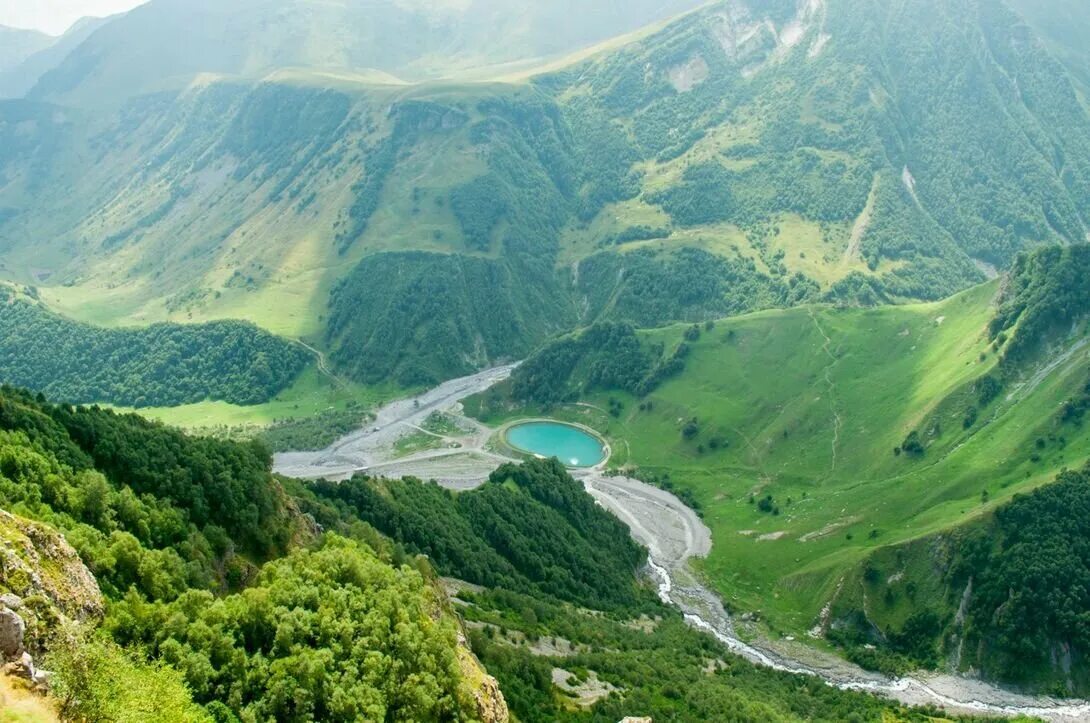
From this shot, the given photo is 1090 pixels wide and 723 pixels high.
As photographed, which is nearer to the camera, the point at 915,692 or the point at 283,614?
the point at 283,614

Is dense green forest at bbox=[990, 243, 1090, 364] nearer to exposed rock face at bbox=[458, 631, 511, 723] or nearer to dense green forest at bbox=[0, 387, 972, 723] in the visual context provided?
dense green forest at bbox=[0, 387, 972, 723]

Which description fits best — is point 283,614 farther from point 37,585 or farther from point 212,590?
point 37,585

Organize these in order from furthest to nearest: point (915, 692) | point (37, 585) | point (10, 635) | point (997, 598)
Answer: point (997, 598)
point (915, 692)
point (37, 585)
point (10, 635)

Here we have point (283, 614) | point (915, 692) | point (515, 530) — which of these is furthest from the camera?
point (515, 530)

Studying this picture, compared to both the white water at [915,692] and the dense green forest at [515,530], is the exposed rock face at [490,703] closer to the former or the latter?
the dense green forest at [515,530]

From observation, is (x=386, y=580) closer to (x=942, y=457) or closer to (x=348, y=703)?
(x=348, y=703)

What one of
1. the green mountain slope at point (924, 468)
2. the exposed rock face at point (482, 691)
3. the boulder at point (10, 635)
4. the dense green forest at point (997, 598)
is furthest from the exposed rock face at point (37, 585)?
the green mountain slope at point (924, 468)

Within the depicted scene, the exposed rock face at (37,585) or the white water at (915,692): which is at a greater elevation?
the white water at (915,692)

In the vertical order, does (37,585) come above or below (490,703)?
above

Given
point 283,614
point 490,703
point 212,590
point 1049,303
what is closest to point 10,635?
point 283,614

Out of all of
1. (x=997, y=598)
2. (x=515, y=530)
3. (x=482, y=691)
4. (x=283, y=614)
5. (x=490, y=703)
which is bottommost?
(x=490, y=703)

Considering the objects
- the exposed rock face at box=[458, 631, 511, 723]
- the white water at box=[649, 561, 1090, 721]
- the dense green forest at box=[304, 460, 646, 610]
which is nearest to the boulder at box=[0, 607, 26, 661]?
the exposed rock face at box=[458, 631, 511, 723]
